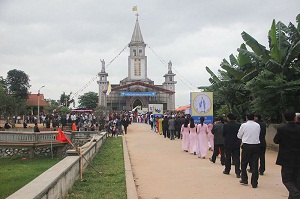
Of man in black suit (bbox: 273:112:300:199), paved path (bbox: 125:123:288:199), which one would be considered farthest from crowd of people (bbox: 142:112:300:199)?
paved path (bbox: 125:123:288:199)

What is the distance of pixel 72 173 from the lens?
24.7ft

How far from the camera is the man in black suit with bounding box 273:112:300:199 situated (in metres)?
5.88

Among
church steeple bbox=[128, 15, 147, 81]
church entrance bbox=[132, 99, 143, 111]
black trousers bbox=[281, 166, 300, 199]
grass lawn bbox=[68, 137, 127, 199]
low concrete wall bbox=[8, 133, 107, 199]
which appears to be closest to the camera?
low concrete wall bbox=[8, 133, 107, 199]

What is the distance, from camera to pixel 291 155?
5922mm

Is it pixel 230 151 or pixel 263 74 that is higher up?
pixel 263 74

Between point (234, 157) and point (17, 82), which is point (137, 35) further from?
point (234, 157)

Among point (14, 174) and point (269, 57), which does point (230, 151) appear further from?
point (14, 174)

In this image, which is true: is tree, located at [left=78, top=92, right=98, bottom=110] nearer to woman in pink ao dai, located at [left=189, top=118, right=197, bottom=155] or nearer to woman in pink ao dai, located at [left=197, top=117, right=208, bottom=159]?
woman in pink ao dai, located at [left=189, top=118, right=197, bottom=155]

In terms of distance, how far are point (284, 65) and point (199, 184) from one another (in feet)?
29.2

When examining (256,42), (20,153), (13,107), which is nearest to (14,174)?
(20,153)

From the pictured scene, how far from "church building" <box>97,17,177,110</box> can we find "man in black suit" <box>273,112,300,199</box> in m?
52.8

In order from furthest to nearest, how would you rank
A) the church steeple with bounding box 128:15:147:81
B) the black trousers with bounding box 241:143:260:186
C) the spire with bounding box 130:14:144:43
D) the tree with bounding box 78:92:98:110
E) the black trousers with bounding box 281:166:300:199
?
1. the tree with bounding box 78:92:98:110
2. the spire with bounding box 130:14:144:43
3. the church steeple with bounding box 128:15:147:81
4. the black trousers with bounding box 241:143:260:186
5. the black trousers with bounding box 281:166:300:199

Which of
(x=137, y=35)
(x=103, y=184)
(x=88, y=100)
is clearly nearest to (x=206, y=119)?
(x=103, y=184)

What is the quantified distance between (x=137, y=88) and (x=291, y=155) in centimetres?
5533
